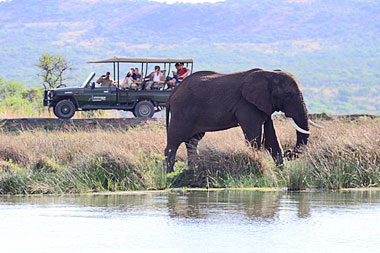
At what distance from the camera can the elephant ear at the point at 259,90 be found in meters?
16.8

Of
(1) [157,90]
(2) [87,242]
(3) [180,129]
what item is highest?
(1) [157,90]

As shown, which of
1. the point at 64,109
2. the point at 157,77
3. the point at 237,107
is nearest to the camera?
the point at 237,107

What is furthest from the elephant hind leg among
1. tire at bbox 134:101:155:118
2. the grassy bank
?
tire at bbox 134:101:155:118

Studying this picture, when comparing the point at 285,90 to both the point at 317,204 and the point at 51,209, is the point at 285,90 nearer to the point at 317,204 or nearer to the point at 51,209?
the point at 317,204

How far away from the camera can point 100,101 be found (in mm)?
31797

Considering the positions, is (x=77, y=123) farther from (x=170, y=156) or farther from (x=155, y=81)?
(x=170, y=156)

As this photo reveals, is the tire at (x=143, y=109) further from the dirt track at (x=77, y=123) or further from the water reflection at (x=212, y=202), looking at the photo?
the water reflection at (x=212, y=202)

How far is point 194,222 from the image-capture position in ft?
36.0

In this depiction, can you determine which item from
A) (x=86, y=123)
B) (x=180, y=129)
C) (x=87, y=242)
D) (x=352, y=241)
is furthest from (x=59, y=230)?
(x=86, y=123)

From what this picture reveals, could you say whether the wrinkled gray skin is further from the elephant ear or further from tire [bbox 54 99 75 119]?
tire [bbox 54 99 75 119]

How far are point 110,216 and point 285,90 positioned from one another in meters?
6.40

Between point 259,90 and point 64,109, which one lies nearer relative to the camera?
point 259,90

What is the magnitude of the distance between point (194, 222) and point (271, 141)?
6356mm

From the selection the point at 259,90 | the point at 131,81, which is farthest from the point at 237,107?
the point at 131,81
